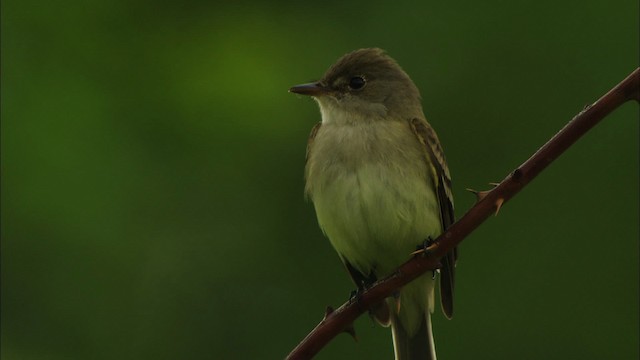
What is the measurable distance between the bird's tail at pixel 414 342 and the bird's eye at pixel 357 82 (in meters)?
1.01

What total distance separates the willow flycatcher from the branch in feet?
4.75

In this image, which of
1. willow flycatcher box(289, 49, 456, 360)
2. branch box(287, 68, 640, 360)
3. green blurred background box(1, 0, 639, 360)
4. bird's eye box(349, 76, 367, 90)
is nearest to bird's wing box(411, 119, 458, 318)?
willow flycatcher box(289, 49, 456, 360)

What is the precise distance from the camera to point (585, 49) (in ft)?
18.4

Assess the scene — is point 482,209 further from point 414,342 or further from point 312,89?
point 414,342

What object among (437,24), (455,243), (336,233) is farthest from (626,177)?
(455,243)

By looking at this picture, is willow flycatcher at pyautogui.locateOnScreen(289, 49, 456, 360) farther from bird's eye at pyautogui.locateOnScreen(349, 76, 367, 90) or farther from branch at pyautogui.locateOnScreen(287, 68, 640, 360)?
branch at pyautogui.locateOnScreen(287, 68, 640, 360)

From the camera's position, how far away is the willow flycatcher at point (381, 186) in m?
4.12

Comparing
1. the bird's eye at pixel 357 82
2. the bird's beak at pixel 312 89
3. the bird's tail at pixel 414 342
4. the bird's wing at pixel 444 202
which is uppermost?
the bird's beak at pixel 312 89

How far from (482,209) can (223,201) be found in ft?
10.4

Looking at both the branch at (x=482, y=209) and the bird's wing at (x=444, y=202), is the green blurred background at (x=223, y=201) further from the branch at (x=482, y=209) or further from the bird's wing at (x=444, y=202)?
the branch at (x=482, y=209)

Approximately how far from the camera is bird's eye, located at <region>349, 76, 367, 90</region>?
4.73 meters

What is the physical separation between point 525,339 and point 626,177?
0.94 m

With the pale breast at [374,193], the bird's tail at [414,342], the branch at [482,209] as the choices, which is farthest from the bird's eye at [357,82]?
the branch at [482,209]

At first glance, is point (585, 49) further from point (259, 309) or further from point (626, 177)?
point (259, 309)
